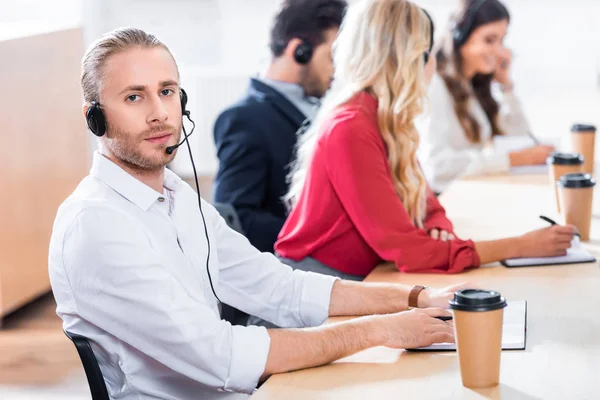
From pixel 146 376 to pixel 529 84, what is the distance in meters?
6.67

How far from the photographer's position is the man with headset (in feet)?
4.67

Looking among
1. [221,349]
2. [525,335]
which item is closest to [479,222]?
[525,335]

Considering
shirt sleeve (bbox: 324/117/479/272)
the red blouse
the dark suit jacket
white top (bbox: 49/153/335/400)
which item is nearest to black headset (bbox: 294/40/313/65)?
the dark suit jacket

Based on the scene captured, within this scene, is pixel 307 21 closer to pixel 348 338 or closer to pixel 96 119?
pixel 96 119

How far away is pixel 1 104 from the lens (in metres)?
3.61

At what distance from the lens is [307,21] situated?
9.44 feet

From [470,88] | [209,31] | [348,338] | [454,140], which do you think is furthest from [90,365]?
[209,31]

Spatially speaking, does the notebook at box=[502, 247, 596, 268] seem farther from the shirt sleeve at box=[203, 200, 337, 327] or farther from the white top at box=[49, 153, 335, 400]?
the white top at box=[49, 153, 335, 400]

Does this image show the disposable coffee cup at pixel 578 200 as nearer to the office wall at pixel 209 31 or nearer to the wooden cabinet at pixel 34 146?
the office wall at pixel 209 31

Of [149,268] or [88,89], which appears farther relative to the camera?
[88,89]

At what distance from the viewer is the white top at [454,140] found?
316 centimetres

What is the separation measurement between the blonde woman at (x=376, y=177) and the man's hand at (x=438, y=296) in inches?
10.4

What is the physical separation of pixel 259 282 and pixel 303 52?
47.5 inches

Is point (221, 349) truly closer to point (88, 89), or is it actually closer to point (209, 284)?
point (209, 284)
